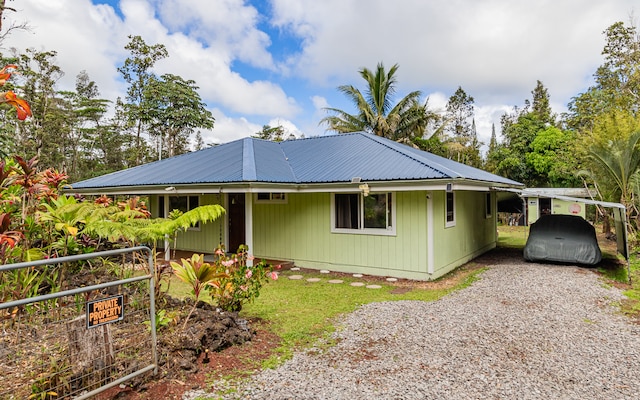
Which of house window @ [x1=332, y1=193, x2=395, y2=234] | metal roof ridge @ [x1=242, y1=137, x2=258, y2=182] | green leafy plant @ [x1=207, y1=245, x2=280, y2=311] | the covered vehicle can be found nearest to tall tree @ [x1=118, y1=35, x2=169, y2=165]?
metal roof ridge @ [x1=242, y1=137, x2=258, y2=182]

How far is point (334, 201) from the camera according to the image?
9.85m

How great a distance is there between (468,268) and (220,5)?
12.1 meters

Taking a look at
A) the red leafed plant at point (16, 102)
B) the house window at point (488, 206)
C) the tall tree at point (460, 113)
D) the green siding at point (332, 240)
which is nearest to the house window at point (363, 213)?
the green siding at point (332, 240)

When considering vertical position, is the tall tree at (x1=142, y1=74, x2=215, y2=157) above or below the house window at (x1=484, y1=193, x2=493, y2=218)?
above

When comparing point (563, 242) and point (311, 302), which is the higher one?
point (563, 242)

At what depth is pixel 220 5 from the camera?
1237 cm

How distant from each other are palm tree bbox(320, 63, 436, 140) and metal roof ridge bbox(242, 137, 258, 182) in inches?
553

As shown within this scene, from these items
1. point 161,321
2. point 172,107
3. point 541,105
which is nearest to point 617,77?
point 541,105

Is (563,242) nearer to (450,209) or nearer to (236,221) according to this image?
(450,209)

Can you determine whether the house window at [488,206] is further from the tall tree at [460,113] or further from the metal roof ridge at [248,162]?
the tall tree at [460,113]

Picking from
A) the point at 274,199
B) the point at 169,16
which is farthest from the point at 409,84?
the point at 274,199

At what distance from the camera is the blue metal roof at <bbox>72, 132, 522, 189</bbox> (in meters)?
8.91

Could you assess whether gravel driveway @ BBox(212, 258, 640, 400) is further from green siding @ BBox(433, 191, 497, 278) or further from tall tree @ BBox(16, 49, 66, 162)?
tall tree @ BBox(16, 49, 66, 162)

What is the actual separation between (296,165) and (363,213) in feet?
9.96
